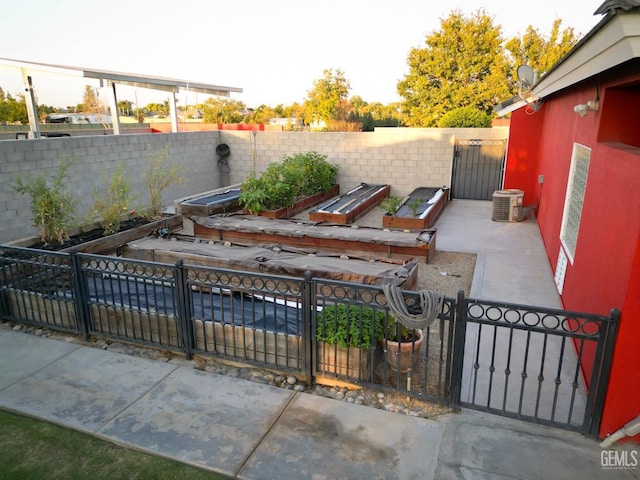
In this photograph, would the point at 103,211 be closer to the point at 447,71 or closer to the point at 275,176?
the point at 275,176

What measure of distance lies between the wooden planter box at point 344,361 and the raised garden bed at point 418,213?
5.19 m

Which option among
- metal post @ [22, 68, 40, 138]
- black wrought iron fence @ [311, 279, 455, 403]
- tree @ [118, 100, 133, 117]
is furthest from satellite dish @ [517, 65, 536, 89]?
tree @ [118, 100, 133, 117]

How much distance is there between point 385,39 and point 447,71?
17.9 ft

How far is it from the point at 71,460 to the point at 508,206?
343 inches

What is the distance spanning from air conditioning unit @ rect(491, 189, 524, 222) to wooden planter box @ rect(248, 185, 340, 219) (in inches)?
167

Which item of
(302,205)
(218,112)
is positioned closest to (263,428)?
(302,205)

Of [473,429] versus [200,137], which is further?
[200,137]

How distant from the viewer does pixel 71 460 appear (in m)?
2.80

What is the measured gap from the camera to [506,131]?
1168cm

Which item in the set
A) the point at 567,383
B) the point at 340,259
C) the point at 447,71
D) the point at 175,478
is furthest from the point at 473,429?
the point at 447,71

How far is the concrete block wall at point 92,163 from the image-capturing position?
738 centimetres

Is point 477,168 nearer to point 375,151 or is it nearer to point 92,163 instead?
point 375,151

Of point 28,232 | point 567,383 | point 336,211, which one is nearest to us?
point 567,383

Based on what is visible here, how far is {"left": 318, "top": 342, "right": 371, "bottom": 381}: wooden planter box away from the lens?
3.43 metres
